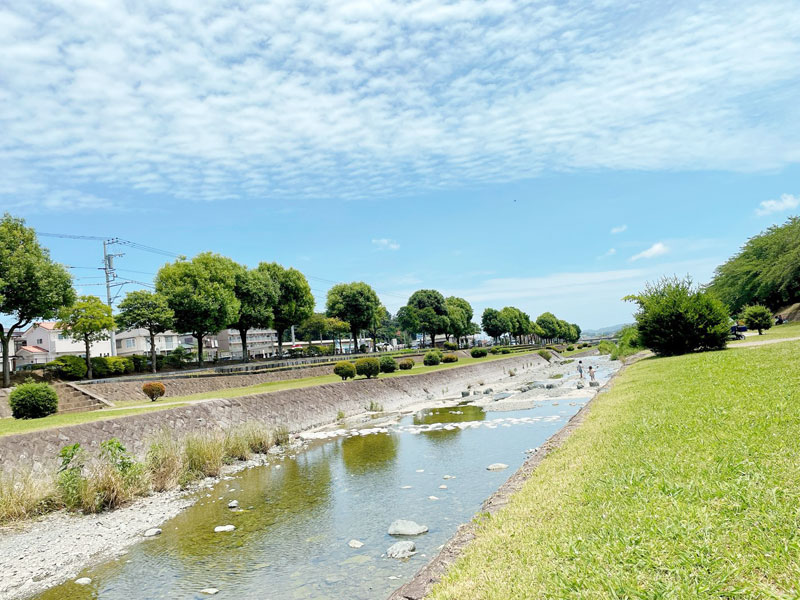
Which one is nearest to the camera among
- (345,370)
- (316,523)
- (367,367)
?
(316,523)

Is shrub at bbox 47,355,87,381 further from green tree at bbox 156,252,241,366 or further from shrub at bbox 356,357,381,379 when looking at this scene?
shrub at bbox 356,357,381,379

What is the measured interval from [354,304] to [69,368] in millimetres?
43117

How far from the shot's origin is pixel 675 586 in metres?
3.94

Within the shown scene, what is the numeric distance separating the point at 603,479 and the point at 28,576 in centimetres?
918

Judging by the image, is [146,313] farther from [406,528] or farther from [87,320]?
[406,528]

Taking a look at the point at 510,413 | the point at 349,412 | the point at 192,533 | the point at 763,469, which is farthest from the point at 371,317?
the point at 763,469

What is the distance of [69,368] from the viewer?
34406 mm

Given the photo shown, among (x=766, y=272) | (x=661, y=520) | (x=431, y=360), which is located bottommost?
(x=431, y=360)

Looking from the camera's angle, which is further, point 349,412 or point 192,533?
point 349,412

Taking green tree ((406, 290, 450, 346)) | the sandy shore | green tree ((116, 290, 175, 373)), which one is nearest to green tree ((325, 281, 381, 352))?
green tree ((406, 290, 450, 346))

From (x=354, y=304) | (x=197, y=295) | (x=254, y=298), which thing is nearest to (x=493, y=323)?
(x=354, y=304)

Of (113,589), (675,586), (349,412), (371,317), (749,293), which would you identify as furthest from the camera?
(371,317)

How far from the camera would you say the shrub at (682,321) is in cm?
2908

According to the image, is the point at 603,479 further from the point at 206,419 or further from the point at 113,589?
the point at 206,419
